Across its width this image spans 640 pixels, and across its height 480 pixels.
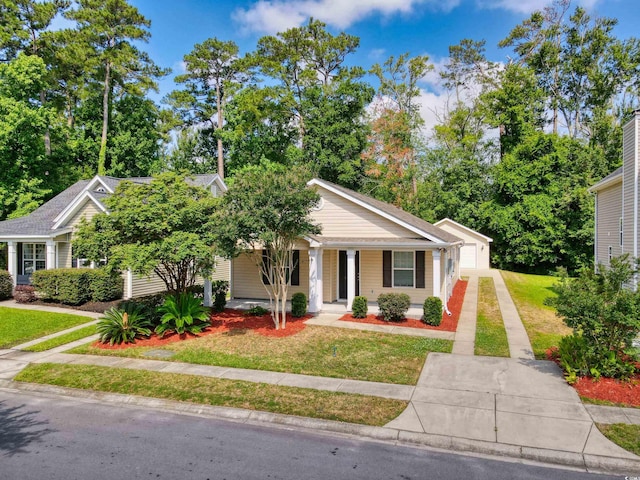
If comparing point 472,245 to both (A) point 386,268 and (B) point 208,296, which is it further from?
(B) point 208,296

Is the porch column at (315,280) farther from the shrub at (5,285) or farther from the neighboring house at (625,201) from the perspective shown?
the shrub at (5,285)

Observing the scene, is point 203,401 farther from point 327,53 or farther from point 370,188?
point 327,53

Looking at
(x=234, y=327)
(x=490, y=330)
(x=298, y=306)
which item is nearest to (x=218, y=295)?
(x=234, y=327)

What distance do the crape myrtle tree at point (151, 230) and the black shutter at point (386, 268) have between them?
744 centimetres

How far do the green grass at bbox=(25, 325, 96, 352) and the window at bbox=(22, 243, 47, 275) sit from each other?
9.78 metres

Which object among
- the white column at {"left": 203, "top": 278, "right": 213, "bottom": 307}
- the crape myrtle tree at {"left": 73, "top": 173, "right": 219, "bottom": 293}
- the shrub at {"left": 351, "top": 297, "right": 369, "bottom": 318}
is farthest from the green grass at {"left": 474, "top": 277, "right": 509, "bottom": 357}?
the white column at {"left": 203, "top": 278, "right": 213, "bottom": 307}

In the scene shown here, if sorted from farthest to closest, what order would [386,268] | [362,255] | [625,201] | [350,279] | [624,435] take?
[362,255], [386,268], [350,279], [625,201], [624,435]

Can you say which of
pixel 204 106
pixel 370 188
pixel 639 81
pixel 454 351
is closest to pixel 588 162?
pixel 639 81

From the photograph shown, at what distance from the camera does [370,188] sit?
3769 cm

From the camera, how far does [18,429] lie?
7.27m

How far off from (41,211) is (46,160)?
7558mm

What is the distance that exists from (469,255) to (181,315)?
98.4ft

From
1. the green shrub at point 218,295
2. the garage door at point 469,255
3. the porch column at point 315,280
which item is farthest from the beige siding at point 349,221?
the garage door at point 469,255

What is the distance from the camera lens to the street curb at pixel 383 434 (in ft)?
19.7
